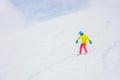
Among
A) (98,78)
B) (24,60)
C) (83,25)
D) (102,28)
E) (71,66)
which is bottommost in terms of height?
(98,78)

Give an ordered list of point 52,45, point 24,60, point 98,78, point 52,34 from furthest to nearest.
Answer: point 52,34
point 52,45
point 24,60
point 98,78

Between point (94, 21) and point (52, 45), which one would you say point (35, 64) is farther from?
point (94, 21)

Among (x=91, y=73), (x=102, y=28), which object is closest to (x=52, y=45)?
(x=102, y=28)

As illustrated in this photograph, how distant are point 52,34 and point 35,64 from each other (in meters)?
8.65

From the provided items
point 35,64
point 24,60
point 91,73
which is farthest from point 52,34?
point 91,73

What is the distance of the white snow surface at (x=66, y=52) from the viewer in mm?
16484

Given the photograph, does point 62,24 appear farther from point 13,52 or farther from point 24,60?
point 24,60

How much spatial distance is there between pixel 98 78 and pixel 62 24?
18.8m

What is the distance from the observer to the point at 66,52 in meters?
22.5

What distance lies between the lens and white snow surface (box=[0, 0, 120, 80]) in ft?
54.1

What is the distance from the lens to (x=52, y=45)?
2570cm

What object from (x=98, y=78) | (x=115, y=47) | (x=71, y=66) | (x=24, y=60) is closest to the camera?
(x=98, y=78)

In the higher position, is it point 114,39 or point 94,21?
point 94,21

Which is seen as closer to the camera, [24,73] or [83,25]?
[24,73]
